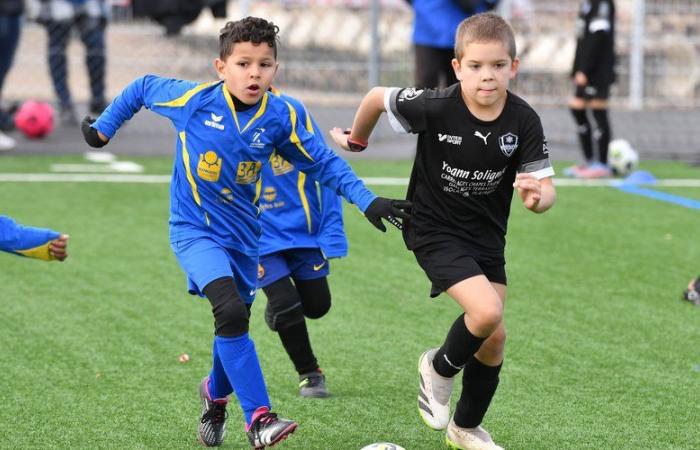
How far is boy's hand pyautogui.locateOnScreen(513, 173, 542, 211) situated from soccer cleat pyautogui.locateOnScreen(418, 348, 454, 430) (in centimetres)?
78

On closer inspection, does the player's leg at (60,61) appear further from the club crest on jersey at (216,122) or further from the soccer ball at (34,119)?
the club crest on jersey at (216,122)

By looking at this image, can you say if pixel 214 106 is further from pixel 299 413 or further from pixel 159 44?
pixel 159 44

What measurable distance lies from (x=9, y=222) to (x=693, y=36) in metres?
12.6

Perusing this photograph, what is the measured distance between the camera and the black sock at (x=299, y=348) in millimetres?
5492

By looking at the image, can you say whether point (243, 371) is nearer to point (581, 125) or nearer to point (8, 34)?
point (581, 125)

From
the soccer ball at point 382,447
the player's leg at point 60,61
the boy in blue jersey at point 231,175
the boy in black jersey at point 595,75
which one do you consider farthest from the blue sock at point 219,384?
the player's leg at point 60,61

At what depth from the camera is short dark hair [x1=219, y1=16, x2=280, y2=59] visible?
4.60 meters

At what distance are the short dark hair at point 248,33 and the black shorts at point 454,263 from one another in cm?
94

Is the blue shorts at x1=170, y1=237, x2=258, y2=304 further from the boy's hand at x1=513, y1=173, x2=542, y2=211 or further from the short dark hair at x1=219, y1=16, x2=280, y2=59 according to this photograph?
the boy's hand at x1=513, y1=173, x2=542, y2=211

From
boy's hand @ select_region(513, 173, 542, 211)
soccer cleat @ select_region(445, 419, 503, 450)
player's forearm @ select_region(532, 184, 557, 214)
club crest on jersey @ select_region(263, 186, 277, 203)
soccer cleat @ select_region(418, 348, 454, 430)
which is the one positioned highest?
boy's hand @ select_region(513, 173, 542, 211)

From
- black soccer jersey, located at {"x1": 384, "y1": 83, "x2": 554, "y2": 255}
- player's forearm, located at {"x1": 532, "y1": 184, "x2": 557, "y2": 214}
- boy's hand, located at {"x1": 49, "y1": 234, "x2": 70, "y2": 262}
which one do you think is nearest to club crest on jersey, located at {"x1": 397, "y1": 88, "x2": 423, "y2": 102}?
black soccer jersey, located at {"x1": 384, "y1": 83, "x2": 554, "y2": 255}

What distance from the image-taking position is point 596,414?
204 inches

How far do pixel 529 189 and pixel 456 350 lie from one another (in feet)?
2.21

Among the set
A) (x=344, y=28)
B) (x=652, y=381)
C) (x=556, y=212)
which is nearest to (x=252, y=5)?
(x=344, y=28)
